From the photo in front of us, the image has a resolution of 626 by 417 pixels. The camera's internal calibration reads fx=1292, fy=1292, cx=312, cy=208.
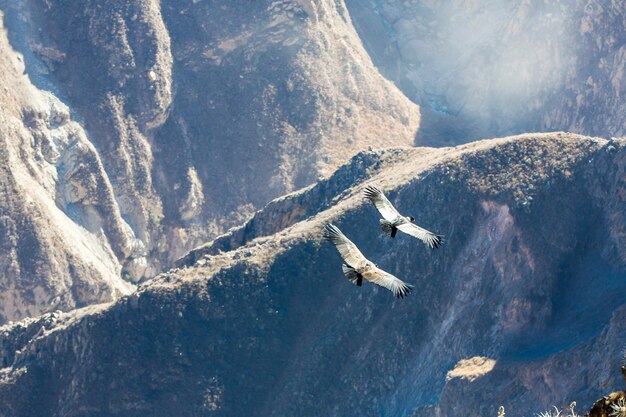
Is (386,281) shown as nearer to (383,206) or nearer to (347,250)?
(347,250)

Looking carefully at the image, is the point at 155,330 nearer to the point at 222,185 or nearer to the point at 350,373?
the point at 350,373

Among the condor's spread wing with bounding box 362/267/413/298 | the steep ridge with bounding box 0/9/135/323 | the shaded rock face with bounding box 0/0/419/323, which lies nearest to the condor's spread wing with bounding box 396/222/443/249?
the condor's spread wing with bounding box 362/267/413/298

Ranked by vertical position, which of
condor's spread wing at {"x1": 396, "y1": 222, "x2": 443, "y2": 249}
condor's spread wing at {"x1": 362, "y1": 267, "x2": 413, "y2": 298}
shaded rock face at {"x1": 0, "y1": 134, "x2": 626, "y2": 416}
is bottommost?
shaded rock face at {"x1": 0, "y1": 134, "x2": 626, "y2": 416}

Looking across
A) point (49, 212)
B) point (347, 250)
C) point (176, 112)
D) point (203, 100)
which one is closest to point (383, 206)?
point (347, 250)

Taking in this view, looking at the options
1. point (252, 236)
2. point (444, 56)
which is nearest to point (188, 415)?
point (252, 236)

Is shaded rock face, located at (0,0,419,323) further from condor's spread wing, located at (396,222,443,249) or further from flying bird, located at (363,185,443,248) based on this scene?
condor's spread wing, located at (396,222,443,249)

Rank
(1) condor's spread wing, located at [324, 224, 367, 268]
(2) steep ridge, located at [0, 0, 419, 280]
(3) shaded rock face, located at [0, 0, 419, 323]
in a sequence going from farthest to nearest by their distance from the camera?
(2) steep ridge, located at [0, 0, 419, 280] < (3) shaded rock face, located at [0, 0, 419, 323] < (1) condor's spread wing, located at [324, 224, 367, 268]
